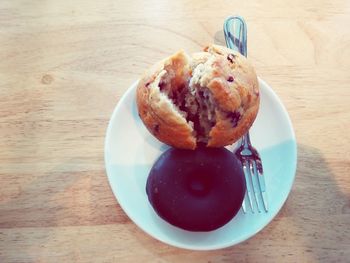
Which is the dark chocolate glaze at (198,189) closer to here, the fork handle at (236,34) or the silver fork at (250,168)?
the silver fork at (250,168)

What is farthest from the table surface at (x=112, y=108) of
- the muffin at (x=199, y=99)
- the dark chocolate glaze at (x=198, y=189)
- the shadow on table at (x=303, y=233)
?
the muffin at (x=199, y=99)

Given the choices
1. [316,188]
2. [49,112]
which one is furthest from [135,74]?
[316,188]

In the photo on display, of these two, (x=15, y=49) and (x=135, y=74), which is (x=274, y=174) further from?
(x=15, y=49)

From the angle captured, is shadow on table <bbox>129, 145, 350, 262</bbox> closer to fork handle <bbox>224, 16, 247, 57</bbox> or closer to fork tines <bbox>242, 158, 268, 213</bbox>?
fork tines <bbox>242, 158, 268, 213</bbox>

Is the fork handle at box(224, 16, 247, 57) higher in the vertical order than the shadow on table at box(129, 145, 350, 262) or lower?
higher

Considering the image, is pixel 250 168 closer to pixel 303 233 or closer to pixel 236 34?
pixel 303 233

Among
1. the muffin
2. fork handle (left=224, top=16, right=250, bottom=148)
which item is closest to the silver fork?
fork handle (left=224, top=16, right=250, bottom=148)
